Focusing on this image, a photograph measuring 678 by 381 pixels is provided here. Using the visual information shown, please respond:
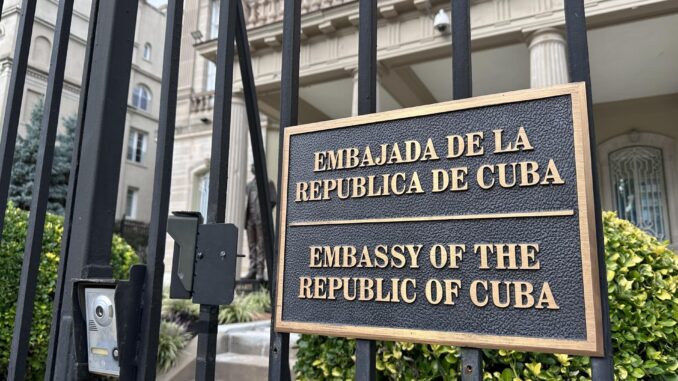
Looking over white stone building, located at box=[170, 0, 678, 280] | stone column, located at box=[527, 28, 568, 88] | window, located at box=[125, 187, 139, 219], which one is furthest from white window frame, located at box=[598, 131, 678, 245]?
window, located at box=[125, 187, 139, 219]

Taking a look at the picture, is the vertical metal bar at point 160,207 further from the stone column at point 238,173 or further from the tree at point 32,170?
the tree at point 32,170

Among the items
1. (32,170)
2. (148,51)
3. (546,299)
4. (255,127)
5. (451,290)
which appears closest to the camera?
(546,299)

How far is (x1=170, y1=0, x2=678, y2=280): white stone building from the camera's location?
7.99 metres

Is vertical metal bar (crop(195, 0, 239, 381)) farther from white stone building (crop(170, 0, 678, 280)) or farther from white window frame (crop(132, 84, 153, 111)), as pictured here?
white window frame (crop(132, 84, 153, 111))

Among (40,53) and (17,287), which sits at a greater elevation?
(40,53)

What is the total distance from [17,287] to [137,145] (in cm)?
2492

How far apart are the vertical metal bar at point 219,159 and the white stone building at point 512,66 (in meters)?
6.77

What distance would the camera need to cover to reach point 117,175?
5.17ft

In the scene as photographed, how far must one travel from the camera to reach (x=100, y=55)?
160 centimetres

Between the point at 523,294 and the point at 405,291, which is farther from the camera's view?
the point at 405,291

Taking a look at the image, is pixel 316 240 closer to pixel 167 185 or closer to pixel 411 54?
pixel 167 185

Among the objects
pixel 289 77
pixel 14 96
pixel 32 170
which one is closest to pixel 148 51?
pixel 32 170

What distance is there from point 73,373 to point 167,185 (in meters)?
0.64

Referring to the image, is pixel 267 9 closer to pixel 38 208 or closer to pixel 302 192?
pixel 38 208
